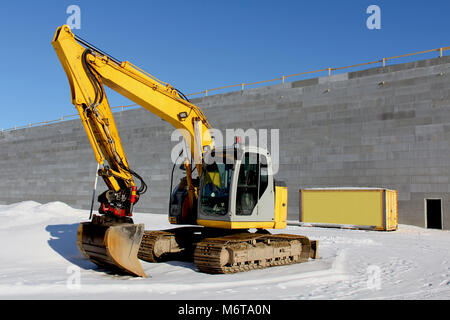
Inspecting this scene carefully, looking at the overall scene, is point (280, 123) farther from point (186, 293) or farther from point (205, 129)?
point (186, 293)

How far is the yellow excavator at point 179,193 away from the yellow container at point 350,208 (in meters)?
9.58

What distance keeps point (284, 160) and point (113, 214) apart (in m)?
15.9

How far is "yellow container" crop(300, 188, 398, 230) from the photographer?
18516mm

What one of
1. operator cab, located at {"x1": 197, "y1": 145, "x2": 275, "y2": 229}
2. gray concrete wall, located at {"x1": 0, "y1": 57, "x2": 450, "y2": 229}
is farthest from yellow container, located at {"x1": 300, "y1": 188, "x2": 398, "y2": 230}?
operator cab, located at {"x1": 197, "y1": 145, "x2": 275, "y2": 229}

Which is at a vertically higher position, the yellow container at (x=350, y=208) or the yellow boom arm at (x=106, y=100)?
the yellow boom arm at (x=106, y=100)

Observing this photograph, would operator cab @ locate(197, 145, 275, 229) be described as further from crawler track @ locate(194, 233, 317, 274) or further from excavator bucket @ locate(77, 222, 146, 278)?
excavator bucket @ locate(77, 222, 146, 278)

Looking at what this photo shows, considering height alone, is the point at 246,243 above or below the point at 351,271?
above

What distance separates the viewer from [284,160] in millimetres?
23078

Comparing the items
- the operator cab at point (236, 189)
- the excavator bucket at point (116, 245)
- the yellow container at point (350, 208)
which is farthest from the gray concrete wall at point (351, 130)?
the excavator bucket at point (116, 245)

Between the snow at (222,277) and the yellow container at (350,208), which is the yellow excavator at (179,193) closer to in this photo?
the snow at (222,277)

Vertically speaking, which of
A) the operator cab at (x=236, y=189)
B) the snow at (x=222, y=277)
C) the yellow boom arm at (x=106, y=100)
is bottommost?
the snow at (x=222, y=277)

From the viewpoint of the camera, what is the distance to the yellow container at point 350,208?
729 inches

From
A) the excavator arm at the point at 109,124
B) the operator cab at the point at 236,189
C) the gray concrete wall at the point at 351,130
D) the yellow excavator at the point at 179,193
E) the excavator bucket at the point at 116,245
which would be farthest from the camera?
the gray concrete wall at the point at 351,130
